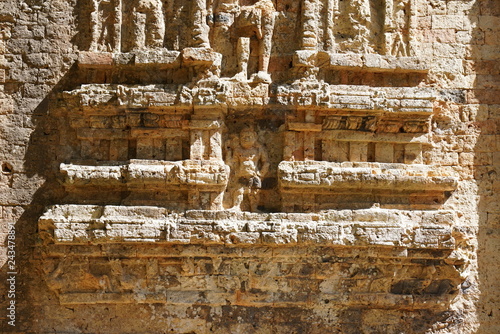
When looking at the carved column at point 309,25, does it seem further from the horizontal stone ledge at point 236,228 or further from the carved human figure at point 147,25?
the horizontal stone ledge at point 236,228

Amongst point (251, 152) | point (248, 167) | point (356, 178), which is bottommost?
point (356, 178)

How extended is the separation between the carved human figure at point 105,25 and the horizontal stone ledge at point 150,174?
1571 mm

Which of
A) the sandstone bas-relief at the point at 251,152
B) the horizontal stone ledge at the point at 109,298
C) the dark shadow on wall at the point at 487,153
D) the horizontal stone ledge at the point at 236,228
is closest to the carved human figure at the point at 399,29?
the sandstone bas-relief at the point at 251,152

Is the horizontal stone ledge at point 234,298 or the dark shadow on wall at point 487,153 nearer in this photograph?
the horizontal stone ledge at point 234,298

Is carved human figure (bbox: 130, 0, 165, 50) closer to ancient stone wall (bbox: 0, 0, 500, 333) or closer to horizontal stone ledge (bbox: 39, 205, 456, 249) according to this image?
ancient stone wall (bbox: 0, 0, 500, 333)

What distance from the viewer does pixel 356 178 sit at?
702 centimetres

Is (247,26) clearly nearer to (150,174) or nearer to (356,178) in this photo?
(150,174)

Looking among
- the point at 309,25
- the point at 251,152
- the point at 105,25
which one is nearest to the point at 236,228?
the point at 251,152

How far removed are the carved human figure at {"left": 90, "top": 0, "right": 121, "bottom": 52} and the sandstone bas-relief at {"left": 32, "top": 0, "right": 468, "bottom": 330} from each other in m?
0.03

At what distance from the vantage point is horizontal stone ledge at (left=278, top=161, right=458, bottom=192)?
7.01 metres

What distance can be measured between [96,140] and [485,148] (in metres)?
5.07

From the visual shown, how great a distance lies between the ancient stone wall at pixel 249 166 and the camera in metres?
6.99

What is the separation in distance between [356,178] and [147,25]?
11.0ft

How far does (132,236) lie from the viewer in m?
6.86
